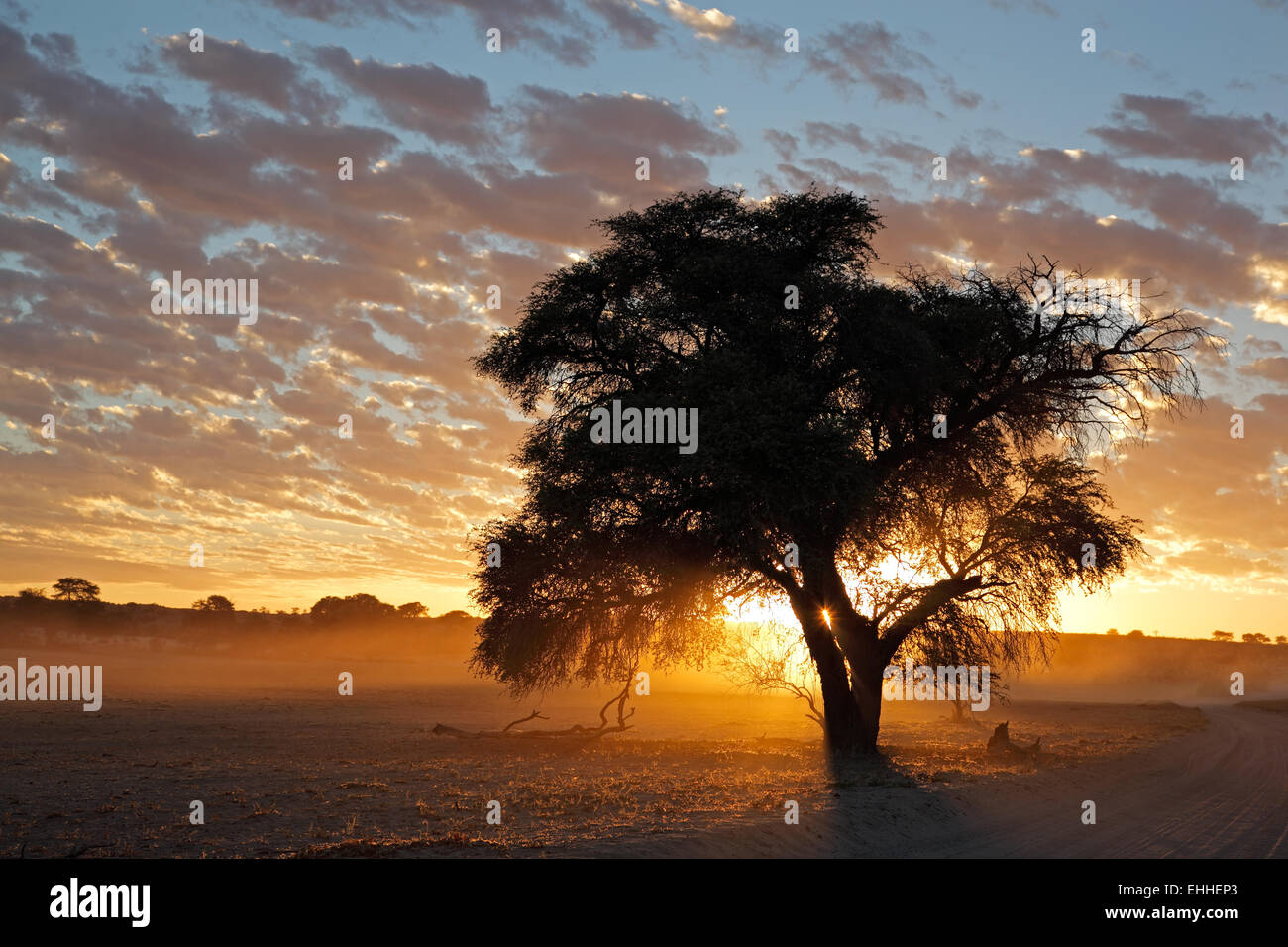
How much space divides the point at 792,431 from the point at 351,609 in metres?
128

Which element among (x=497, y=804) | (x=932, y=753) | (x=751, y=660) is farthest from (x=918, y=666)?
(x=497, y=804)

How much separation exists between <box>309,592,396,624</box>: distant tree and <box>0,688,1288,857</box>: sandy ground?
101954 millimetres

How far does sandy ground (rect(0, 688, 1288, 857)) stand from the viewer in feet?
43.7

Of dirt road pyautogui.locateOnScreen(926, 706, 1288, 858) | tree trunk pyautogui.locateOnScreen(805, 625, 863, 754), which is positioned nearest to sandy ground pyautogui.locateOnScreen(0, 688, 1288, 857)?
dirt road pyautogui.locateOnScreen(926, 706, 1288, 858)

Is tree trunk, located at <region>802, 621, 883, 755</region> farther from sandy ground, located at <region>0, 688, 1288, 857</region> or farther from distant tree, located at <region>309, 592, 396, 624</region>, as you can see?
distant tree, located at <region>309, 592, 396, 624</region>

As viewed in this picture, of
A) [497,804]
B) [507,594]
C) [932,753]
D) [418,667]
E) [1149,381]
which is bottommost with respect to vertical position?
[418,667]

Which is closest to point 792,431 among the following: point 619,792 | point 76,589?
point 619,792

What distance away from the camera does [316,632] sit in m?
130

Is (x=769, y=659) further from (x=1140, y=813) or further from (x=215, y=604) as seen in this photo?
(x=215, y=604)

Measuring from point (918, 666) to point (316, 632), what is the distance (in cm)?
11537

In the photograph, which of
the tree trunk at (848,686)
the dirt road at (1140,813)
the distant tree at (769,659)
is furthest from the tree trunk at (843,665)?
the dirt road at (1140,813)

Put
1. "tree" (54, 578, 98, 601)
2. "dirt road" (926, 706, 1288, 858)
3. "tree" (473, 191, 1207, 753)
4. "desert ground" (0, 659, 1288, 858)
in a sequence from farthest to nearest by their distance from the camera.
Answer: "tree" (54, 578, 98, 601) → "tree" (473, 191, 1207, 753) → "dirt road" (926, 706, 1288, 858) → "desert ground" (0, 659, 1288, 858)

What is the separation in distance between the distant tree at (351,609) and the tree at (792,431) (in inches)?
4576
